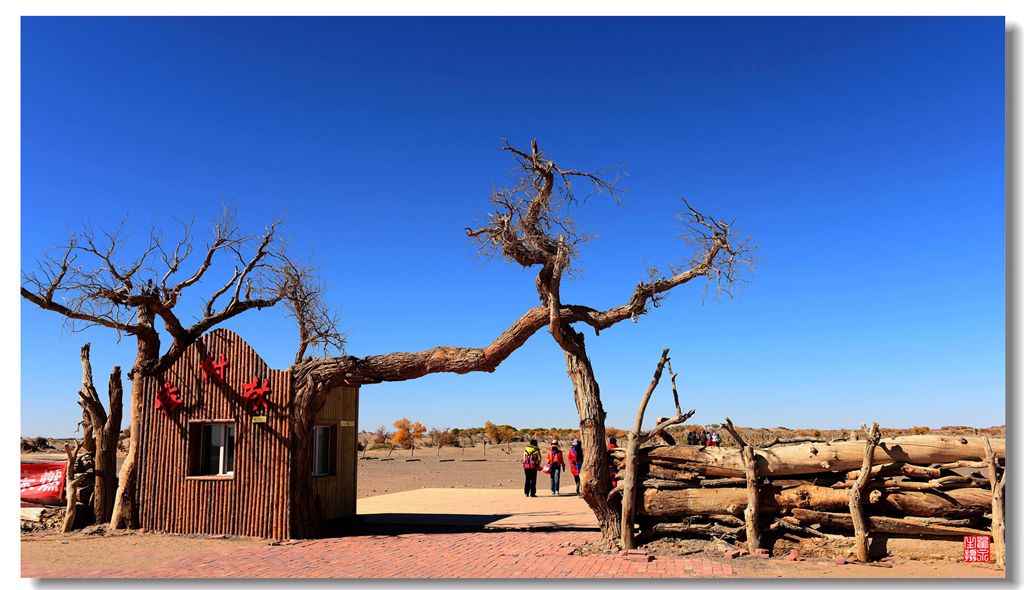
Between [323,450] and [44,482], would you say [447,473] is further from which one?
[44,482]

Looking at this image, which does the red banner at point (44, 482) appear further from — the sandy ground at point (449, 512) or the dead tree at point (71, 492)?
the sandy ground at point (449, 512)

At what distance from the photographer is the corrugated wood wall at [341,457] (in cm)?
1444

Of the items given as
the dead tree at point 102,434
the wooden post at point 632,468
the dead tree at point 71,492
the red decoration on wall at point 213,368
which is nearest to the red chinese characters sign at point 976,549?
the wooden post at point 632,468

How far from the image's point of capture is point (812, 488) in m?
10.5

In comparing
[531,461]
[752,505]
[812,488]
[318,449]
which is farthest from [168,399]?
[812,488]

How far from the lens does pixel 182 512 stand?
13.7m

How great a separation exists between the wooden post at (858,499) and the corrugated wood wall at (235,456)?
351 inches

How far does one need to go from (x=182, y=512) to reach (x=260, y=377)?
2888 millimetres

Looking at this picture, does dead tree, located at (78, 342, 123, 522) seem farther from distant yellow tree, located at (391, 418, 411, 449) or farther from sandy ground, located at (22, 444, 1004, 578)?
distant yellow tree, located at (391, 418, 411, 449)

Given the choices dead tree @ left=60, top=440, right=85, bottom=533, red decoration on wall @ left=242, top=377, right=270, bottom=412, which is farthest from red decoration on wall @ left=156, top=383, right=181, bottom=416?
dead tree @ left=60, top=440, right=85, bottom=533

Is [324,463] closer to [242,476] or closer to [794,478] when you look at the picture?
[242,476]

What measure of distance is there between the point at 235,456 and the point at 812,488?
375 inches

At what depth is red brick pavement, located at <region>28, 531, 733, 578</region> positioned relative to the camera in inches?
386
